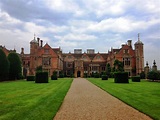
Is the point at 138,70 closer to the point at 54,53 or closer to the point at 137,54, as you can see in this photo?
the point at 137,54

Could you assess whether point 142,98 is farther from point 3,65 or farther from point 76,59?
point 76,59

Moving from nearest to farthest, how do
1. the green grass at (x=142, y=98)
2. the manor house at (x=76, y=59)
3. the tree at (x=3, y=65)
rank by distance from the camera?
the green grass at (x=142, y=98) < the tree at (x=3, y=65) < the manor house at (x=76, y=59)

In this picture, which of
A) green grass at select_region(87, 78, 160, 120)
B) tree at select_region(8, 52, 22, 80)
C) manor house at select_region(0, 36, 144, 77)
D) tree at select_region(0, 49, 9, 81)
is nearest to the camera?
green grass at select_region(87, 78, 160, 120)

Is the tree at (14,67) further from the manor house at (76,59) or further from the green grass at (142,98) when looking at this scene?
the green grass at (142,98)

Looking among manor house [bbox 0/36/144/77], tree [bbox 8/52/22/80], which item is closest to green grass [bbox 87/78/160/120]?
tree [bbox 8/52/22/80]

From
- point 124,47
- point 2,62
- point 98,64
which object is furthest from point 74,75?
point 2,62

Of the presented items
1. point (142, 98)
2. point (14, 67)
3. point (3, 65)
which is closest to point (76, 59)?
point (14, 67)

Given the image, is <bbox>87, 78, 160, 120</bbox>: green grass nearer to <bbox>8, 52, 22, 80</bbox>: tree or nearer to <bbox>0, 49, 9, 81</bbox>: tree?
<bbox>0, 49, 9, 81</bbox>: tree

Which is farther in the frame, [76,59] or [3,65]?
Result: [76,59]

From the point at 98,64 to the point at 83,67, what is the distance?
4.89 m

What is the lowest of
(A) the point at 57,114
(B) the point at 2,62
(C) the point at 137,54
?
(A) the point at 57,114

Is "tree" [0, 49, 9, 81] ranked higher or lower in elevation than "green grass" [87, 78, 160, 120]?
higher

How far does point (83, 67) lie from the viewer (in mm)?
60750

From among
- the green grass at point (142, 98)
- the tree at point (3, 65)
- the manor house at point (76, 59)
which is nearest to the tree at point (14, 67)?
the tree at point (3, 65)
